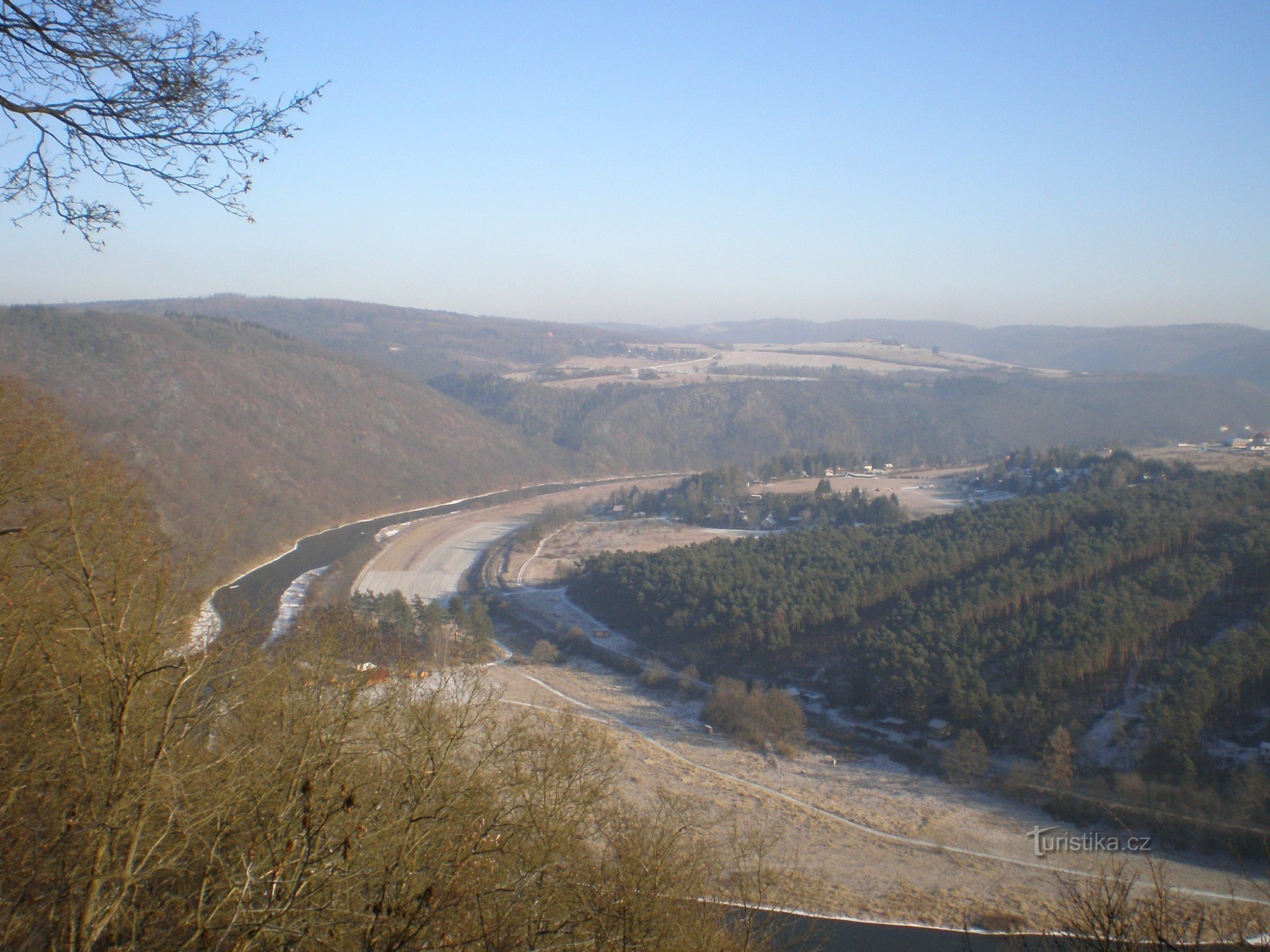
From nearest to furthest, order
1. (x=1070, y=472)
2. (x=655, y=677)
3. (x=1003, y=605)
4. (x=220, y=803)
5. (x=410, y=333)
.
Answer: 1. (x=220, y=803)
2. (x=1003, y=605)
3. (x=655, y=677)
4. (x=1070, y=472)
5. (x=410, y=333)

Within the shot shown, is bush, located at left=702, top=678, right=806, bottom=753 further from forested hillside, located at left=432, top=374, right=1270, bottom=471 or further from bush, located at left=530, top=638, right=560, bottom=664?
forested hillside, located at left=432, top=374, right=1270, bottom=471

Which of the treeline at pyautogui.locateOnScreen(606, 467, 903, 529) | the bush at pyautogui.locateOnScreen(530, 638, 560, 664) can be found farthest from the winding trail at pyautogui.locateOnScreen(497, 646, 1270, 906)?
the treeline at pyautogui.locateOnScreen(606, 467, 903, 529)

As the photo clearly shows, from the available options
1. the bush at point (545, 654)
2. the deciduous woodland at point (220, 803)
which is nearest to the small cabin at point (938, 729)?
the bush at point (545, 654)

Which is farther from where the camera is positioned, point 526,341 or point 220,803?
point 526,341

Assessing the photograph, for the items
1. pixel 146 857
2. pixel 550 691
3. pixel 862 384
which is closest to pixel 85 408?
pixel 550 691

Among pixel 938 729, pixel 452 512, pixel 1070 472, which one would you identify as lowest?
pixel 452 512

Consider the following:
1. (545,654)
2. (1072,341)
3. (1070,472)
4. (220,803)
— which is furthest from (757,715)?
(1072,341)

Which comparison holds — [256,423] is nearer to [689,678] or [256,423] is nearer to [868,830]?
[689,678]
